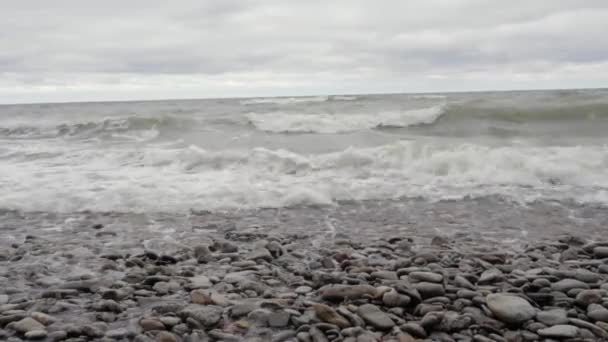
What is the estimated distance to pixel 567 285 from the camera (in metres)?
3.67

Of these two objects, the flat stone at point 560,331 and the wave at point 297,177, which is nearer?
the flat stone at point 560,331

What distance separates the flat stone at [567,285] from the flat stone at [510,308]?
46 centimetres

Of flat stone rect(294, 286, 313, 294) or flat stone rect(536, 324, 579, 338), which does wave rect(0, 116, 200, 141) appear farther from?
flat stone rect(536, 324, 579, 338)

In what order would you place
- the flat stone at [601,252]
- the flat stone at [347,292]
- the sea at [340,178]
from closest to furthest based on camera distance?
the flat stone at [347,292] → the flat stone at [601,252] → the sea at [340,178]

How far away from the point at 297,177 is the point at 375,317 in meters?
5.46

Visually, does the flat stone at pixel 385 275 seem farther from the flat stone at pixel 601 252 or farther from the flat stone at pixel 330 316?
the flat stone at pixel 601 252

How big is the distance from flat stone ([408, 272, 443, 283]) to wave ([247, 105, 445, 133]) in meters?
11.9

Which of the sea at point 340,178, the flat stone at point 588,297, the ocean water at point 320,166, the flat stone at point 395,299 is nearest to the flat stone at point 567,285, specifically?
the flat stone at point 588,297

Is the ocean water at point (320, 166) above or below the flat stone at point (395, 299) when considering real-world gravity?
above

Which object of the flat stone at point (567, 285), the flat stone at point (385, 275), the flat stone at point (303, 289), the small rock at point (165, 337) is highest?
the flat stone at point (385, 275)

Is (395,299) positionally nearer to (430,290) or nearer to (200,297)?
(430,290)

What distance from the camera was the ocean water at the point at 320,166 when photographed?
23.0 feet

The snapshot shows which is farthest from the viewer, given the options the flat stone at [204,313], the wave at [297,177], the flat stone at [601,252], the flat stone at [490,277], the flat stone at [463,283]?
the wave at [297,177]

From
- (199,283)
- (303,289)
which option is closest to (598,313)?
(303,289)
